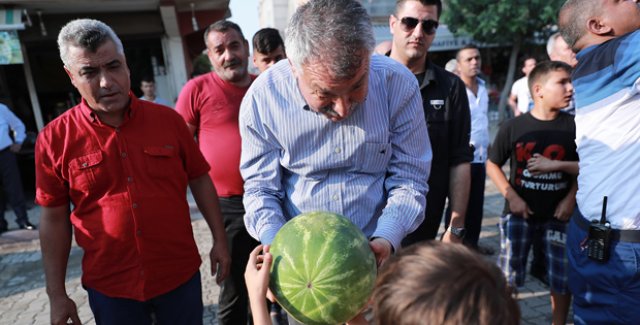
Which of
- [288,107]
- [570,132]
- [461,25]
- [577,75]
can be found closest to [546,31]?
[461,25]

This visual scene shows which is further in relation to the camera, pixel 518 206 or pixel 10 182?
pixel 10 182

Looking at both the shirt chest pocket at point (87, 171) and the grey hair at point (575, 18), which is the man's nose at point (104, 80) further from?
the grey hair at point (575, 18)

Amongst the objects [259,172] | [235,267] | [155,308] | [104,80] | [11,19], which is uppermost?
[11,19]

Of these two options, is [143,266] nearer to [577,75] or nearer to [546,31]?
[577,75]

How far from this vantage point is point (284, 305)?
1.73 meters

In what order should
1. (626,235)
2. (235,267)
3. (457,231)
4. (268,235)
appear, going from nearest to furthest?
(268,235) < (626,235) < (457,231) < (235,267)

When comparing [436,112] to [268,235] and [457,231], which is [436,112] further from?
[268,235]

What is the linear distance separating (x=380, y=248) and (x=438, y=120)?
1.41 meters

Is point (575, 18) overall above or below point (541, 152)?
above

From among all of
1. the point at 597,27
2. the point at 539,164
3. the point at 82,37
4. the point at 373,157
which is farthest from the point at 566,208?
the point at 82,37

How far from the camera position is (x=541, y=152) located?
376 cm

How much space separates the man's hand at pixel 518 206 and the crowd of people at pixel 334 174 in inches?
15.4

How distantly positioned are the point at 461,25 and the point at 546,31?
397cm

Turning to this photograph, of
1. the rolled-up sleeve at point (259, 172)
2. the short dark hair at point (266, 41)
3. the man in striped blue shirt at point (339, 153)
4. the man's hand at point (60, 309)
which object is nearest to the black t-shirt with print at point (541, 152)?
the man in striped blue shirt at point (339, 153)
